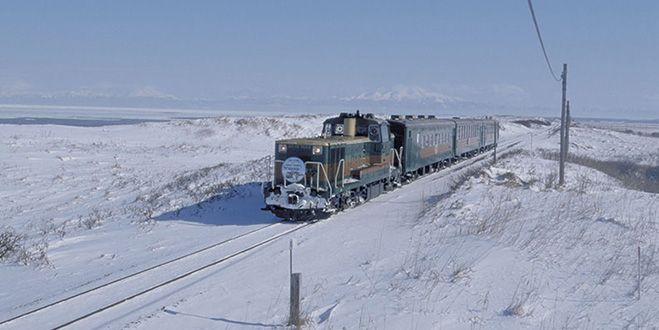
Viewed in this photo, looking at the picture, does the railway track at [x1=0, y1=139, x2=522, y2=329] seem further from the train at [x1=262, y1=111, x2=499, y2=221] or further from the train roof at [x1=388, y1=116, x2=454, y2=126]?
the train roof at [x1=388, y1=116, x2=454, y2=126]

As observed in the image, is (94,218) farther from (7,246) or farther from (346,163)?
(346,163)

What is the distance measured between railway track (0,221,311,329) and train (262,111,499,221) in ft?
5.82

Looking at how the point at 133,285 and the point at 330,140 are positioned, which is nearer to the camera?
the point at 133,285

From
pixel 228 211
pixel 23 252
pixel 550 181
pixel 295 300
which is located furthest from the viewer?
pixel 550 181

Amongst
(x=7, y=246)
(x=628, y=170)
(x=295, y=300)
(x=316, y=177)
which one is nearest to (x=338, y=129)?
(x=316, y=177)

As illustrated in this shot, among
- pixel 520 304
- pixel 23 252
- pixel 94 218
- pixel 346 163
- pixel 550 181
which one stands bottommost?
pixel 94 218

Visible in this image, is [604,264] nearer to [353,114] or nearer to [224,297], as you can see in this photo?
[224,297]

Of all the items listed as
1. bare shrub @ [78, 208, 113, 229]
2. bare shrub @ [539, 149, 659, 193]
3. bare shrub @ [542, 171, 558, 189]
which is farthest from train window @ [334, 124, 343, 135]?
bare shrub @ [539, 149, 659, 193]

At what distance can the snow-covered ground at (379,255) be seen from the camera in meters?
8.12

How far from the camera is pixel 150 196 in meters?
21.5

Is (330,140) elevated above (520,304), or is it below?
above

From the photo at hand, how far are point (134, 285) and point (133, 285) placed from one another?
2 cm

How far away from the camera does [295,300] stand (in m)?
7.67

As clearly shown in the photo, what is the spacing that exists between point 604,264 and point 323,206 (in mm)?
7586
